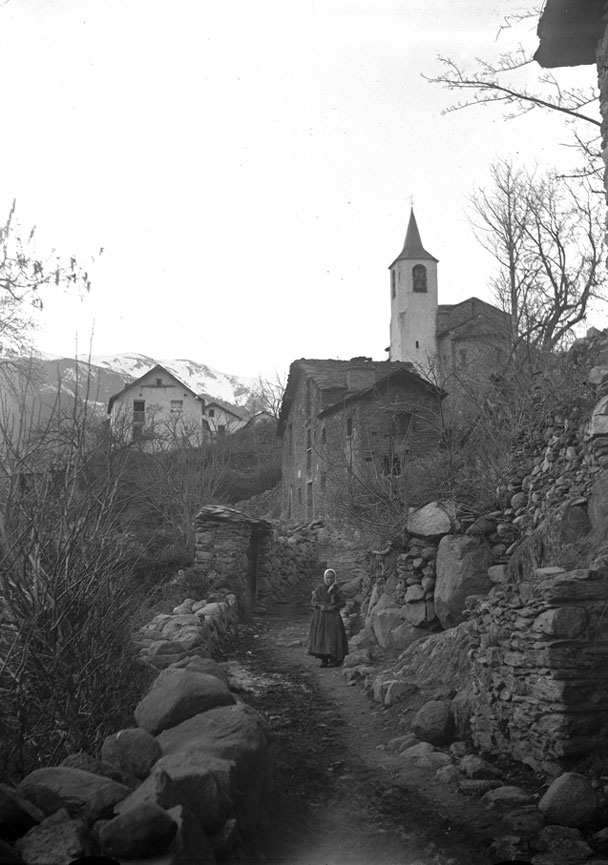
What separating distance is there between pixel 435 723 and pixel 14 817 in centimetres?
501

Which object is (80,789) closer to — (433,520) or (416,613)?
(416,613)

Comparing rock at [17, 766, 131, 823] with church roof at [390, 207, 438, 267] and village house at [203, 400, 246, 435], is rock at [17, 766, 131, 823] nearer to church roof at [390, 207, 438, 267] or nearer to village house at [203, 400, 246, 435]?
church roof at [390, 207, 438, 267]

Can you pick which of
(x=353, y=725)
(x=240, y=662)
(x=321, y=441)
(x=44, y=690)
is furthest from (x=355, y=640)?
(x=321, y=441)

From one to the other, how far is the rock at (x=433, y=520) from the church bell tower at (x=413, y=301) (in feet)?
106

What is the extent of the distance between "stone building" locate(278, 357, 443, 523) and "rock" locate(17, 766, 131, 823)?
16507 millimetres

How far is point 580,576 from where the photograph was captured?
662 cm

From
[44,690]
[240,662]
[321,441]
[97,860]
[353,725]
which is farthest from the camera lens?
[321,441]

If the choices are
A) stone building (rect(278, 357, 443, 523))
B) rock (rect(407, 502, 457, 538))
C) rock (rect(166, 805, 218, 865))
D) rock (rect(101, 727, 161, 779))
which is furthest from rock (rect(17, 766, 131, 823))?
stone building (rect(278, 357, 443, 523))

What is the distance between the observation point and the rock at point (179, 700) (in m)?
5.82

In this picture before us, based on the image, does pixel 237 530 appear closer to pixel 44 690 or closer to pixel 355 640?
pixel 355 640

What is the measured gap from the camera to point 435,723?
7.59 metres

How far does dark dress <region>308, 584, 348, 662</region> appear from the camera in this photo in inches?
466

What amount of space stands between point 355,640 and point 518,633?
593 centimetres

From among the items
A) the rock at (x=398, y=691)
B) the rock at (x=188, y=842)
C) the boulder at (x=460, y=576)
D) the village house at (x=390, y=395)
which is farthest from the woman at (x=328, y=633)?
the rock at (x=188, y=842)
